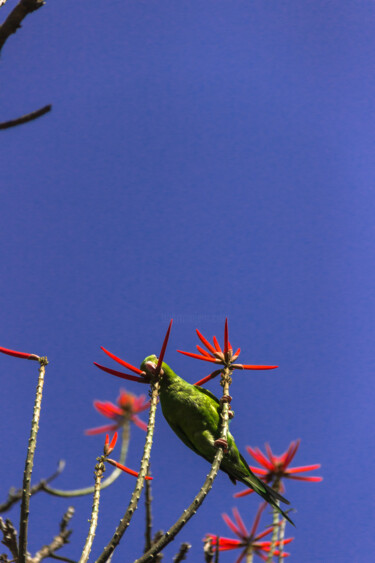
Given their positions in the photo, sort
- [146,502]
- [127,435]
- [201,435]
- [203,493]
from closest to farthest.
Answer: [203,493], [146,502], [201,435], [127,435]

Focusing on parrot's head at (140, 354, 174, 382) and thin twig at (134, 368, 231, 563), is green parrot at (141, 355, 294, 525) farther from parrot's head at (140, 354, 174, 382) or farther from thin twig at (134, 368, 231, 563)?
thin twig at (134, 368, 231, 563)

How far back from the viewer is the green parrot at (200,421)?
151 inches

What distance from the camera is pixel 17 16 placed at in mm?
2754

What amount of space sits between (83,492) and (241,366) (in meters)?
2.23

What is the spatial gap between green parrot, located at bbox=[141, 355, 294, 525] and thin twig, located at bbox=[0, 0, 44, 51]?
2.37 meters

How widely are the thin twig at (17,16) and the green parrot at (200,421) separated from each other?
237cm

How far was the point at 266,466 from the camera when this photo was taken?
4.57 metres

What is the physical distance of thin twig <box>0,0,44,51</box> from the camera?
2744 millimetres

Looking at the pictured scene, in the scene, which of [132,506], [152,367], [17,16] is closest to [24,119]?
[17,16]

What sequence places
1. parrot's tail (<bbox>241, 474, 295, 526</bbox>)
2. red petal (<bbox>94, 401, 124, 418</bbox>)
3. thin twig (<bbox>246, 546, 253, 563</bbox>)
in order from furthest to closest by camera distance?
red petal (<bbox>94, 401, 124, 418</bbox>), parrot's tail (<bbox>241, 474, 295, 526</bbox>), thin twig (<bbox>246, 546, 253, 563</bbox>)

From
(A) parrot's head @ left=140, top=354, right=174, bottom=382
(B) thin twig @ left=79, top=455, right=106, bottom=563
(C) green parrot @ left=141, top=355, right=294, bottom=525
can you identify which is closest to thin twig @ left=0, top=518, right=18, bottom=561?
(B) thin twig @ left=79, top=455, right=106, bottom=563

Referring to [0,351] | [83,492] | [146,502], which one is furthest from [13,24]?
[83,492]

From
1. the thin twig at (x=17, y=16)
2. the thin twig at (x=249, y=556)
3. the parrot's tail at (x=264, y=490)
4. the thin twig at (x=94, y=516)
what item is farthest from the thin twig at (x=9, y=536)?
the thin twig at (x=17, y=16)

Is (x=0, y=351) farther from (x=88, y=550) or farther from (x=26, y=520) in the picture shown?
(x=88, y=550)
